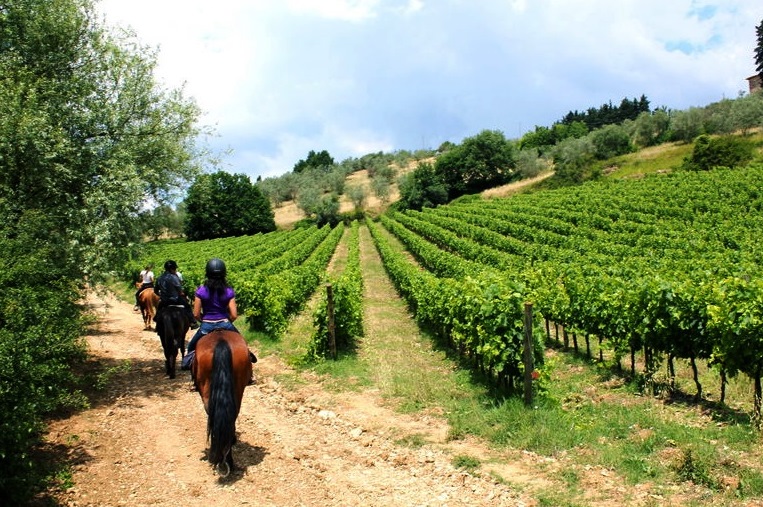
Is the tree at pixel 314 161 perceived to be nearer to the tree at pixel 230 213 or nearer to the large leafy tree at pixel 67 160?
the tree at pixel 230 213

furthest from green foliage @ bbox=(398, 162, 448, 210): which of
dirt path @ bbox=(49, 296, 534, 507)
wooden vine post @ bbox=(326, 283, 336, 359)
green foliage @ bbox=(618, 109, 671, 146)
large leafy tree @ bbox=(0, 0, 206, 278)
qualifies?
dirt path @ bbox=(49, 296, 534, 507)

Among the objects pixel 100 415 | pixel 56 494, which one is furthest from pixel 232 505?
pixel 100 415

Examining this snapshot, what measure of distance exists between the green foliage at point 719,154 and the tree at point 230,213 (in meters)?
59.8

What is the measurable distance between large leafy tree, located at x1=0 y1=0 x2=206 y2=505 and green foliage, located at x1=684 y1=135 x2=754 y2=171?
186 feet

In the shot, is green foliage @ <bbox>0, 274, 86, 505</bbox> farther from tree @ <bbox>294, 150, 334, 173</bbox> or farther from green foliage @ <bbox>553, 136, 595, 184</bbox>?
tree @ <bbox>294, 150, 334, 173</bbox>

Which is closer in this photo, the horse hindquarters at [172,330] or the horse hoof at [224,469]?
the horse hoof at [224,469]

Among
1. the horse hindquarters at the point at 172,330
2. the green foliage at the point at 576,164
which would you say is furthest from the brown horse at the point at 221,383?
the green foliage at the point at 576,164

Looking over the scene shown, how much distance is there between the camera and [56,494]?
550 cm

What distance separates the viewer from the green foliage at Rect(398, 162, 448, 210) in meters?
85.5

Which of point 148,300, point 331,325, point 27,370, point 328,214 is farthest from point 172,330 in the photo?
point 328,214

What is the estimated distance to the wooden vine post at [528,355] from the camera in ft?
25.6

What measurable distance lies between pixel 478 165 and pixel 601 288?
80142mm

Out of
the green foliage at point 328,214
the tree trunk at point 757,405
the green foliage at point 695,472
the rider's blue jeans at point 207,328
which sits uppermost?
the green foliage at point 328,214

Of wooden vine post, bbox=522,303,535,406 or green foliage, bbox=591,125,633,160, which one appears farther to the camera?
green foliage, bbox=591,125,633,160
